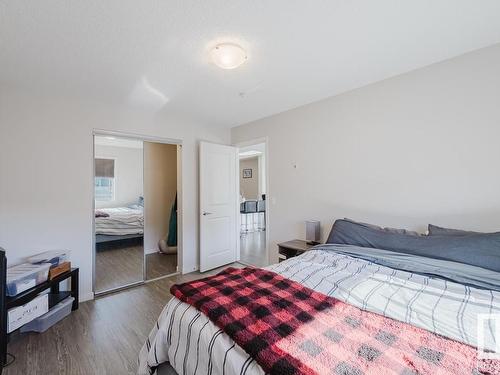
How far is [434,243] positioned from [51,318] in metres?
3.39

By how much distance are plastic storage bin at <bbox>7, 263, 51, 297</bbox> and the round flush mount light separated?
7.99 feet

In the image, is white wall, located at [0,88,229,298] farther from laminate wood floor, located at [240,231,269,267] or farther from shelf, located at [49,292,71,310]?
laminate wood floor, located at [240,231,269,267]

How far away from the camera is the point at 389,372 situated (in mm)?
801

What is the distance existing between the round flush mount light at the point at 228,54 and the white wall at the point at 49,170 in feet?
5.92

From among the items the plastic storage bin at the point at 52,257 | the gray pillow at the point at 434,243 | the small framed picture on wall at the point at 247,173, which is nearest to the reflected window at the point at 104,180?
the plastic storage bin at the point at 52,257

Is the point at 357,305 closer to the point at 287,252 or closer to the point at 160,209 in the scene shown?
the point at 287,252

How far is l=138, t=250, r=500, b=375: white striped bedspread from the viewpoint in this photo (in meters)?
1.02

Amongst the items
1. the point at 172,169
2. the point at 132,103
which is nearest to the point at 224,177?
the point at 172,169

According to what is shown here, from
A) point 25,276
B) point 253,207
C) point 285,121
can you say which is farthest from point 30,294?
point 253,207

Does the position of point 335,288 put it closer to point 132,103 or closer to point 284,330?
point 284,330

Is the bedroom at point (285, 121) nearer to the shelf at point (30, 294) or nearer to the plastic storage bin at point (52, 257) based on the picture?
the plastic storage bin at point (52, 257)

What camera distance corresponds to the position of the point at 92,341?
2.02 metres

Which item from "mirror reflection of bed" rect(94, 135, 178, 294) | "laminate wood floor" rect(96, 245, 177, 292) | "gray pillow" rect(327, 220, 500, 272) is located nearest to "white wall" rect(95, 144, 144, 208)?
"mirror reflection of bed" rect(94, 135, 178, 294)

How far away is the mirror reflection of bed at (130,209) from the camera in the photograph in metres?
3.09
